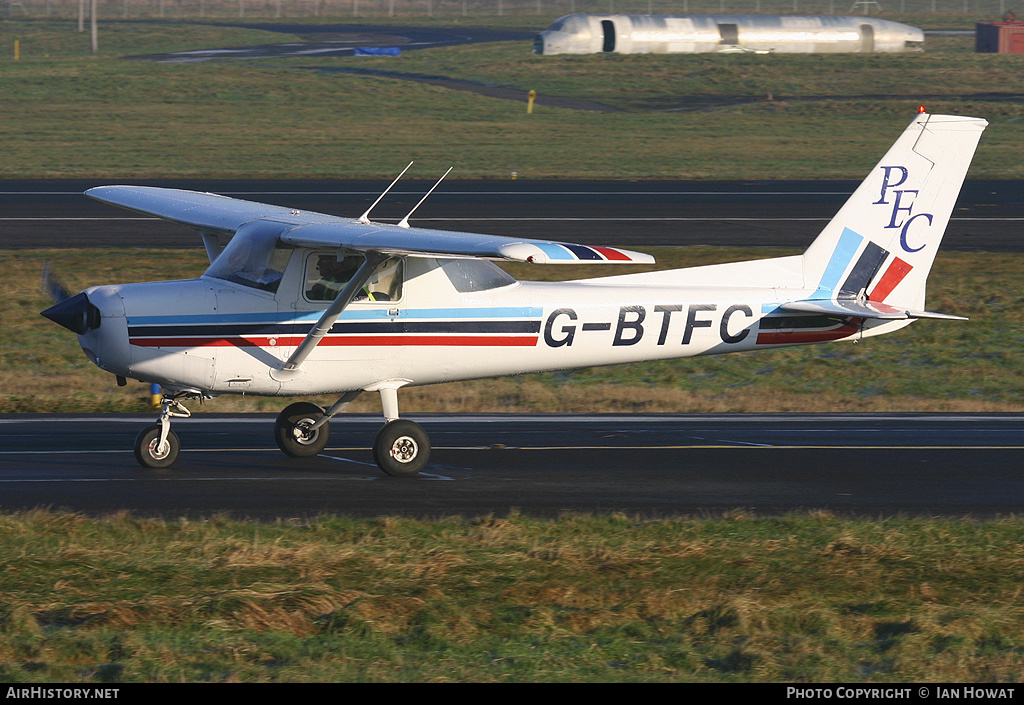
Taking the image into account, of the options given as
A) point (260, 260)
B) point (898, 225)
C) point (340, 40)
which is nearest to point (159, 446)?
point (260, 260)

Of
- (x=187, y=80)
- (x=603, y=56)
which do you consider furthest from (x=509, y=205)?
(x=603, y=56)

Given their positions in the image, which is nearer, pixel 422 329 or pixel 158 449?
pixel 422 329

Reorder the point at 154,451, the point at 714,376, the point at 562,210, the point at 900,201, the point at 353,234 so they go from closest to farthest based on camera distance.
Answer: the point at 353,234, the point at 154,451, the point at 900,201, the point at 714,376, the point at 562,210

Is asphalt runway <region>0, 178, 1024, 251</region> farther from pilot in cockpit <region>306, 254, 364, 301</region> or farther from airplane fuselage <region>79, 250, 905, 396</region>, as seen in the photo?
pilot in cockpit <region>306, 254, 364, 301</region>

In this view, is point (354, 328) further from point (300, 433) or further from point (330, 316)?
point (300, 433)

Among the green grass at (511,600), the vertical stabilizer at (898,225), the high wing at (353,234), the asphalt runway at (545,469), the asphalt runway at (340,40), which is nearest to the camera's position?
the green grass at (511,600)

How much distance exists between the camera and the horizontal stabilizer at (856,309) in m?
14.4

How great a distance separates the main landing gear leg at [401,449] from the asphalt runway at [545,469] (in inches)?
4.9

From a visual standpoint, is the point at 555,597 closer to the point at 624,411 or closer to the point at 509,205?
the point at 624,411

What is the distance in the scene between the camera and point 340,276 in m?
13.4

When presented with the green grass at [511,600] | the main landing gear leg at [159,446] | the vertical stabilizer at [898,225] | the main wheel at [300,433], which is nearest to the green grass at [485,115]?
the main wheel at [300,433]

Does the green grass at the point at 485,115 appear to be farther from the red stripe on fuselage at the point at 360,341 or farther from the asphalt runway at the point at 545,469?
the red stripe on fuselage at the point at 360,341

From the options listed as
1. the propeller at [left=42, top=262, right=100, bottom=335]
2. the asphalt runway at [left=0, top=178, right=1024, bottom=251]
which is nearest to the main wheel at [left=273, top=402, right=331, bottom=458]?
the propeller at [left=42, top=262, right=100, bottom=335]

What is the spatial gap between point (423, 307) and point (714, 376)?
8912mm
